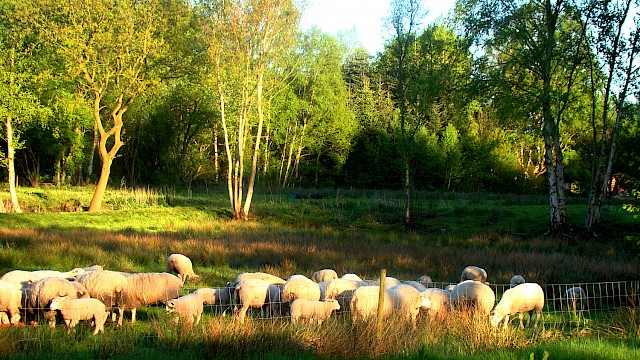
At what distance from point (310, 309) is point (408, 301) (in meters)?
1.69

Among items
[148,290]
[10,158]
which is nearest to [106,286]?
[148,290]

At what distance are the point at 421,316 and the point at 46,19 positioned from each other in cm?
2532

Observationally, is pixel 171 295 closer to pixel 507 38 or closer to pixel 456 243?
pixel 456 243

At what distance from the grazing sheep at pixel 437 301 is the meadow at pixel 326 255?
1.76 feet

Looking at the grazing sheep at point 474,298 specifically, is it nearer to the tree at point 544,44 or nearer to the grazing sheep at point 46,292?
the grazing sheep at point 46,292

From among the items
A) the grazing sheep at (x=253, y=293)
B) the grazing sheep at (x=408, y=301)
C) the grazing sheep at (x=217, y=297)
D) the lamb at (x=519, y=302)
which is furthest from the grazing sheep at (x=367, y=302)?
the grazing sheep at (x=217, y=297)

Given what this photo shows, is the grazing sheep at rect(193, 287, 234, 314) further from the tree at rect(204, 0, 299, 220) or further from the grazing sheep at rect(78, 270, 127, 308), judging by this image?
the tree at rect(204, 0, 299, 220)

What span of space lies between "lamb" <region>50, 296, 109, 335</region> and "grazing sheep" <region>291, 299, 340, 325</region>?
117 inches

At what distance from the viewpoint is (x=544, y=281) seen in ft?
46.4

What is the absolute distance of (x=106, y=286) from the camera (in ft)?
34.2

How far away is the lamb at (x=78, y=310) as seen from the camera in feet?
29.6

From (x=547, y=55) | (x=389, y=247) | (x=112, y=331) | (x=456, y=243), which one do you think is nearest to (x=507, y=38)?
(x=547, y=55)

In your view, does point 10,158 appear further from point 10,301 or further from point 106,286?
point 10,301

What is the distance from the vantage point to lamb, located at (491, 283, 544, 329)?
10.1 m
